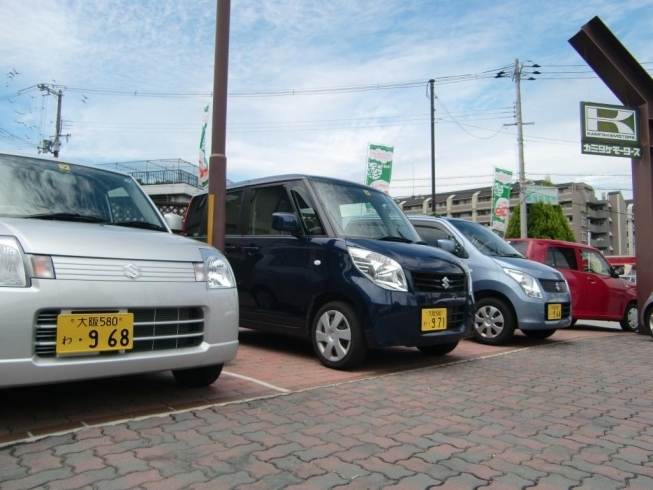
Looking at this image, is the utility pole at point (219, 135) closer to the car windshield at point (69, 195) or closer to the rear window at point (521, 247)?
the car windshield at point (69, 195)

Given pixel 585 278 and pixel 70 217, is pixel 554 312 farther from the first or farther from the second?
pixel 70 217

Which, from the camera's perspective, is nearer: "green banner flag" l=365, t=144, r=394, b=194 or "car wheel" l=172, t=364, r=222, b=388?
"car wheel" l=172, t=364, r=222, b=388

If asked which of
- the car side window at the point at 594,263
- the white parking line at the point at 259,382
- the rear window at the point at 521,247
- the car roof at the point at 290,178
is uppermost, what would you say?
the car roof at the point at 290,178

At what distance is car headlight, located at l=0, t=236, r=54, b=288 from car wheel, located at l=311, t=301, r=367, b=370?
8.62 ft

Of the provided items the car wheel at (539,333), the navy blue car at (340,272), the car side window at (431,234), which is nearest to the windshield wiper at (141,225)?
the navy blue car at (340,272)

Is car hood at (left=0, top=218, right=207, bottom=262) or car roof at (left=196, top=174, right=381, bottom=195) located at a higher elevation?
car roof at (left=196, top=174, right=381, bottom=195)

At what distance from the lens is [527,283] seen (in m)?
6.85

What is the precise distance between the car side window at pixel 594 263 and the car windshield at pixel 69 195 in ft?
27.4

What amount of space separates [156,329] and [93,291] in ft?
1.57

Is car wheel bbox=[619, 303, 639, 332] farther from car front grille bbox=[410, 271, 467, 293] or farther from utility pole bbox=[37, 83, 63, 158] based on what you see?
utility pole bbox=[37, 83, 63, 158]

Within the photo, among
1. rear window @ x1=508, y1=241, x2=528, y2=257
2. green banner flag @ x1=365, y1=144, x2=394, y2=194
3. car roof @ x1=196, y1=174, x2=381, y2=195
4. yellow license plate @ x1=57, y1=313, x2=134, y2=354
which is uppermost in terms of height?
green banner flag @ x1=365, y1=144, x2=394, y2=194

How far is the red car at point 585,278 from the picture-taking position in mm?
9594

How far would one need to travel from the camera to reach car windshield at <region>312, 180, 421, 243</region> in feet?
17.2

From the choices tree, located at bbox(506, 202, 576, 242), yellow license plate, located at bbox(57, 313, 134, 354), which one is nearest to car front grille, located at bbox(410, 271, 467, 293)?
yellow license plate, located at bbox(57, 313, 134, 354)
